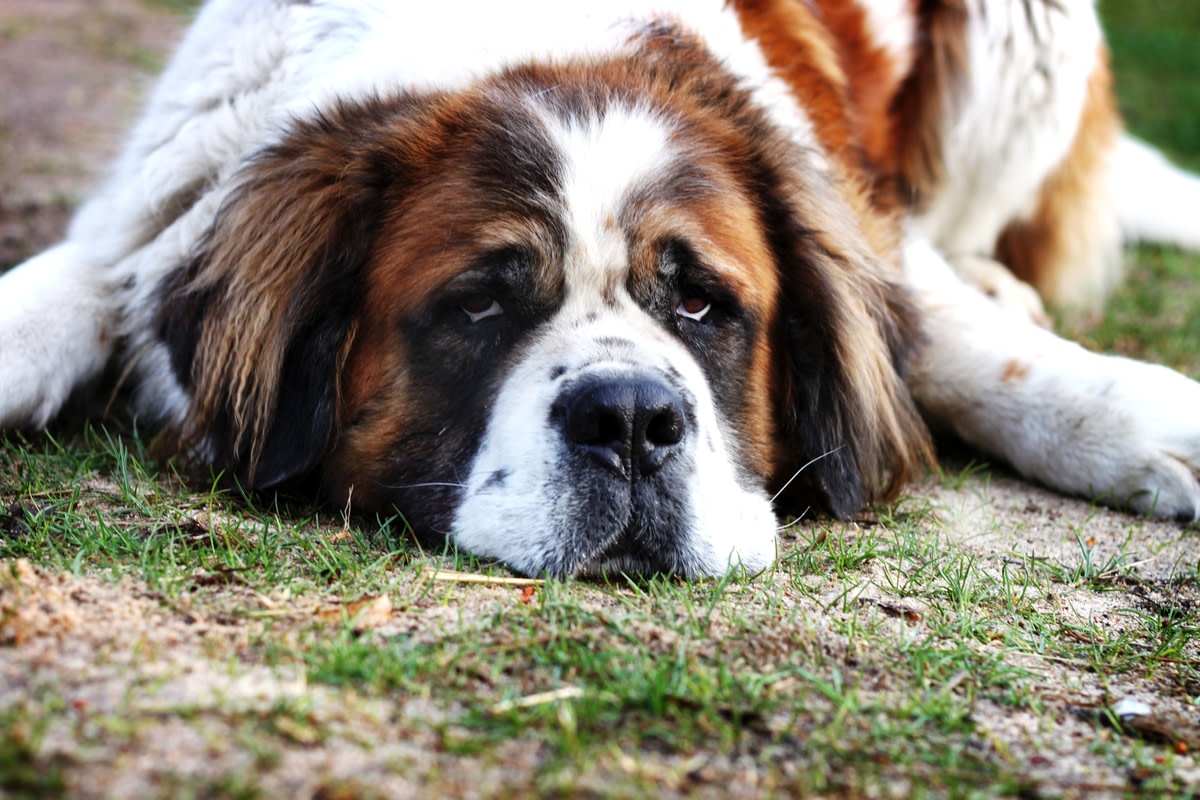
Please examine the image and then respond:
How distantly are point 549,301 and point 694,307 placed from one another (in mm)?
307

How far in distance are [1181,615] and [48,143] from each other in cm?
522

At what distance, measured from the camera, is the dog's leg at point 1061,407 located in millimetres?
2711

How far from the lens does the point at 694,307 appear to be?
2369mm

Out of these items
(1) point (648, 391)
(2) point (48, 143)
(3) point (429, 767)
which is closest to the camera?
(3) point (429, 767)

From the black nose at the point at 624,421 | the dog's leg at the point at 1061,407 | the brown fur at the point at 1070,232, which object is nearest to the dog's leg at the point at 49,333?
the black nose at the point at 624,421

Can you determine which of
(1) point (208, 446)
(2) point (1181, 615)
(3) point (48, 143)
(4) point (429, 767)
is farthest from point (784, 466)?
(3) point (48, 143)

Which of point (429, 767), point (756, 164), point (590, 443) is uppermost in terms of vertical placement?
point (756, 164)

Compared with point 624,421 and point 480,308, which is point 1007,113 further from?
point 624,421

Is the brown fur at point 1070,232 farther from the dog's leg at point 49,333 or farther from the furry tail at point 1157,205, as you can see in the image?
the dog's leg at point 49,333

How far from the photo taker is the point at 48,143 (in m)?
5.55

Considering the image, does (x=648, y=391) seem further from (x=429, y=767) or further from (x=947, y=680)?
(x=429, y=767)

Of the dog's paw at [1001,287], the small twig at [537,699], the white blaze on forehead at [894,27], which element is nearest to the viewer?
the small twig at [537,699]

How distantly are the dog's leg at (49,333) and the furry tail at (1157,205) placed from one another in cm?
419

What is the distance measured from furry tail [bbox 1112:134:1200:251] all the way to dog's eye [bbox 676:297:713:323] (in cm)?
347
